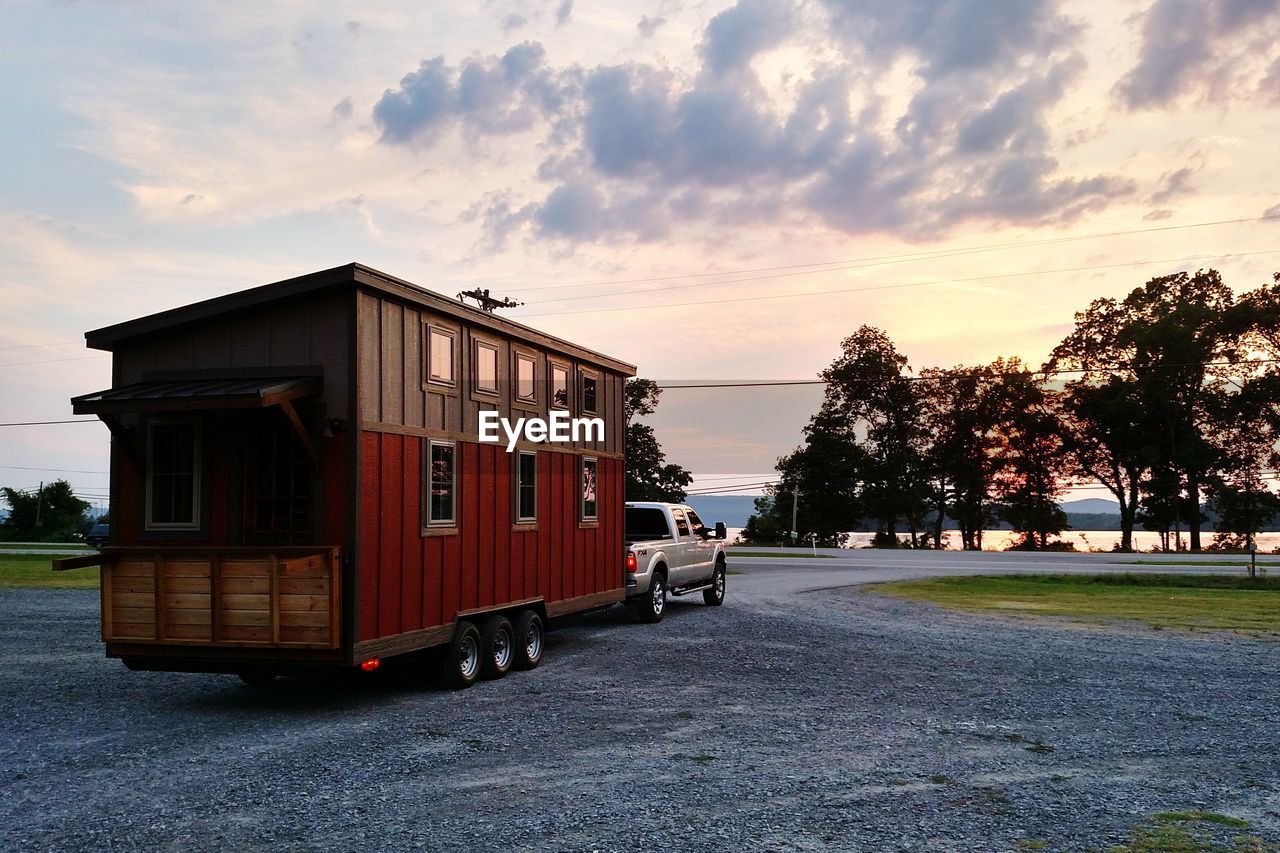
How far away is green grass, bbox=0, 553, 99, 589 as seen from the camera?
26078mm

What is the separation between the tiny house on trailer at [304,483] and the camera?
9664mm

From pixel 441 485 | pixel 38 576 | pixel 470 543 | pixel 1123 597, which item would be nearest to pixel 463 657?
pixel 470 543

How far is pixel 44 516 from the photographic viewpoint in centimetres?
5719

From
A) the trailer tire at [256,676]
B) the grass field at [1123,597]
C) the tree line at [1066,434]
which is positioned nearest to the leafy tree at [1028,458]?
the tree line at [1066,434]

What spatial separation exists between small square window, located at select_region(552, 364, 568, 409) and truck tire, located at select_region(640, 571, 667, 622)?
14.1 ft

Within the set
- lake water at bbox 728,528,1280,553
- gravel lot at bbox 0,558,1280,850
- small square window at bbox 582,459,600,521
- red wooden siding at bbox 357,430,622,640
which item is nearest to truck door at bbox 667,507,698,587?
red wooden siding at bbox 357,430,622,640

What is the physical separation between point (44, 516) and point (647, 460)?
110ft

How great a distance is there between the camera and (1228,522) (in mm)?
50719

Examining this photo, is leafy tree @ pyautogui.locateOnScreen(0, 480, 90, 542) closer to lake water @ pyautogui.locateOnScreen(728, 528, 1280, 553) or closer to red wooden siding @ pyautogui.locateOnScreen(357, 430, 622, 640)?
lake water @ pyautogui.locateOnScreen(728, 528, 1280, 553)

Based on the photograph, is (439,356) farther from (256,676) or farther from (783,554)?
(783,554)

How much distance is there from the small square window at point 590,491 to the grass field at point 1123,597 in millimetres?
9608

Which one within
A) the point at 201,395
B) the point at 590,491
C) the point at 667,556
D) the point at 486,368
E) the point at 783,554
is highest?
the point at 486,368

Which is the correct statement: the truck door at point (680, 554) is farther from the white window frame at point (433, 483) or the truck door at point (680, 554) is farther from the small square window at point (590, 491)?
the white window frame at point (433, 483)

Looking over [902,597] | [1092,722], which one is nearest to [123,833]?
[1092,722]
